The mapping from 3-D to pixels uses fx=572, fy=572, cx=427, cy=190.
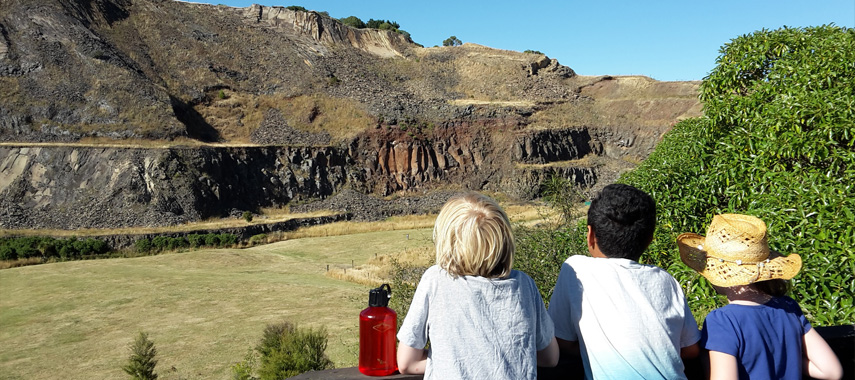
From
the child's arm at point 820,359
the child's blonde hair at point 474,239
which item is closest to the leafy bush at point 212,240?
the child's blonde hair at point 474,239

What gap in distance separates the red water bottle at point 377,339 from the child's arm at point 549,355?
72 centimetres

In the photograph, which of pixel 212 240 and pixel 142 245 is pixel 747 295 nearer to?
pixel 142 245

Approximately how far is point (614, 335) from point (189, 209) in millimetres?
41451

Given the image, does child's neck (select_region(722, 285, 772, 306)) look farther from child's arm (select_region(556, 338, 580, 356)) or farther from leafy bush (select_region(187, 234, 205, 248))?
leafy bush (select_region(187, 234, 205, 248))

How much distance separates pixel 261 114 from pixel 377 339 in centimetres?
5959

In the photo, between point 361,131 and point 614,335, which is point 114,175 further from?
point 614,335

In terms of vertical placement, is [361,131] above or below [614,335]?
above

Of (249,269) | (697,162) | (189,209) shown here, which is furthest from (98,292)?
(697,162)

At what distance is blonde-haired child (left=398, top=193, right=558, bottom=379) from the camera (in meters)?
2.53

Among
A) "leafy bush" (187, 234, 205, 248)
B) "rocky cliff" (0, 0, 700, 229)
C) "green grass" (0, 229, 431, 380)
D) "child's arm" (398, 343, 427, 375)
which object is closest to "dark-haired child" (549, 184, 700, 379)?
"child's arm" (398, 343, 427, 375)

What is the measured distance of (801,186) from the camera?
18.6 ft

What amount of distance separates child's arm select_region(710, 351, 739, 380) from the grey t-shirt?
0.92m

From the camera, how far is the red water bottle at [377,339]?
2.81 m

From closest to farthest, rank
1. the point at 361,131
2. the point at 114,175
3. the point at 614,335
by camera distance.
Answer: the point at 614,335 < the point at 114,175 < the point at 361,131
